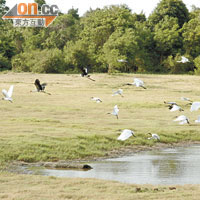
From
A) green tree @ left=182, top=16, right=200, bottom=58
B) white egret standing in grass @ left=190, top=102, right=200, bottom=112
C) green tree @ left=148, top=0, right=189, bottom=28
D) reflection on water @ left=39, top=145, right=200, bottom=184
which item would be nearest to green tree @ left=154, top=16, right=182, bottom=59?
green tree @ left=182, top=16, right=200, bottom=58

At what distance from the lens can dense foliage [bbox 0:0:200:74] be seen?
6569cm

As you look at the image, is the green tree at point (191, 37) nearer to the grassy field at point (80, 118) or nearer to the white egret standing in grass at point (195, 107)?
the grassy field at point (80, 118)

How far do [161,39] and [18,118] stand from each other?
4303 cm

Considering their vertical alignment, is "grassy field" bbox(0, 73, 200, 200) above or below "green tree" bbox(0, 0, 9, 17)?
below

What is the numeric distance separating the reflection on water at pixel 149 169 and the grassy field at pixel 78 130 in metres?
1.48

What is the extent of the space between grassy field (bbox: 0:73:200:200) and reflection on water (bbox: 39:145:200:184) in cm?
148

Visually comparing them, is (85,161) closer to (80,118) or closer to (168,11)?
(80,118)

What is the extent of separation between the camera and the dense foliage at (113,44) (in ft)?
216

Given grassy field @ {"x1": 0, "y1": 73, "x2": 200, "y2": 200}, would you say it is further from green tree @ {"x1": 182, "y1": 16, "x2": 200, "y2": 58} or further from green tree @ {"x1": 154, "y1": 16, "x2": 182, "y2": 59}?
green tree @ {"x1": 182, "y1": 16, "x2": 200, "y2": 58}

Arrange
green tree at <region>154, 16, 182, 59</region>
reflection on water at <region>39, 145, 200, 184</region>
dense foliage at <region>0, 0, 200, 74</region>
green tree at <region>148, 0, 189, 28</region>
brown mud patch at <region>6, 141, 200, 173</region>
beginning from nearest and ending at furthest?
reflection on water at <region>39, 145, 200, 184</region>, brown mud patch at <region>6, 141, 200, 173</region>, dense foliage at <region>0, 0, 200, 74</region>, green tree at <region>154, 16, 182, 59</region>, green tree at <region>148, 0, 189, 28</region>

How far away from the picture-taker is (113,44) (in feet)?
214

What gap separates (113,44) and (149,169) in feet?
156

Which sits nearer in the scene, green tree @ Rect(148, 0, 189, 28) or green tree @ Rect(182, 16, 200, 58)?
green tree @ Rect(182, 16, 200, 58)

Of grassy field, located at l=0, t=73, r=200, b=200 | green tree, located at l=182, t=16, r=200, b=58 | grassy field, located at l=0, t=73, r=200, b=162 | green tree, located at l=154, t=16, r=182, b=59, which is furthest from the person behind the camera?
green tree, located at l=182, t=16, r=200, b=58
